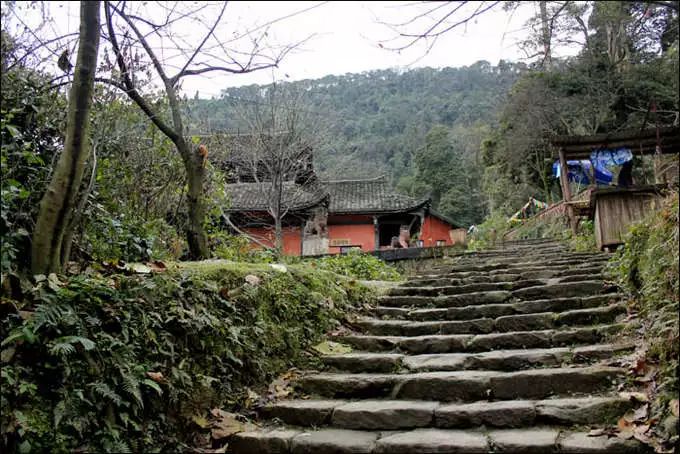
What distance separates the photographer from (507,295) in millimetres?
5684

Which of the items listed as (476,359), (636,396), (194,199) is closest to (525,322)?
(476,359)

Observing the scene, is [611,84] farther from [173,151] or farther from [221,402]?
[221,402]

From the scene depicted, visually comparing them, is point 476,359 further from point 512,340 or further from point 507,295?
point 507,295

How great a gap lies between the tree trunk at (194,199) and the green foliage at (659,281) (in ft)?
12.4

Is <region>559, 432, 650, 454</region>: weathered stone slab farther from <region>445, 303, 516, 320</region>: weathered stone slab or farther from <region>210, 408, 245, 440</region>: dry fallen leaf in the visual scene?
<region>445, 303, 516, 320</region>: weathered stone slab

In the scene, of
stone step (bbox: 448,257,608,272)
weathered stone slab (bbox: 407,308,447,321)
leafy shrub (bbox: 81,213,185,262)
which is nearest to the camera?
leafy shrub (bbox: 81,213,185,262)

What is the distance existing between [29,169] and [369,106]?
4305cm

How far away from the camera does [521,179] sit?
1086 inches

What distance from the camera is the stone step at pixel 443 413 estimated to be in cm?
290

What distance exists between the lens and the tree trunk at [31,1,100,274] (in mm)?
2828

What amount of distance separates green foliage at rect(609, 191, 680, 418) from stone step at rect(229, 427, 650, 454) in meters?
0.49

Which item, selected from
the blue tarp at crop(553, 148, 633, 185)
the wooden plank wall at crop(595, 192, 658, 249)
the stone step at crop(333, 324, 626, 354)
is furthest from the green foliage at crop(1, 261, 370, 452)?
the blue tarp at crop(553, 148, 633, 185)

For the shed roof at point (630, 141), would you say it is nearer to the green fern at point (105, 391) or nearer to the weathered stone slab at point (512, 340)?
the weathered stone slab at point (512, 340)

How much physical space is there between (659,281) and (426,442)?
213 cm
